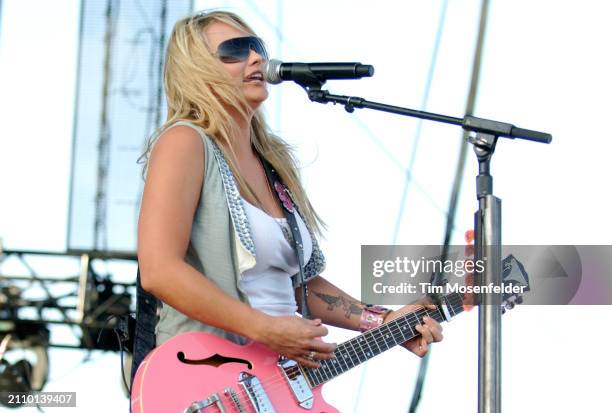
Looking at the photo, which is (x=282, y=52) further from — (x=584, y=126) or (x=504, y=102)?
(x=584, y=126)

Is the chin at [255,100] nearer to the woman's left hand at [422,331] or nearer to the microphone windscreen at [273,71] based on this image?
the microphone windscreen at [273,71]

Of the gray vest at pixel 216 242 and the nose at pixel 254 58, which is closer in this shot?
the gray vest at pixel 216 242

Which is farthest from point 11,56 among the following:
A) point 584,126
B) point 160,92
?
point 584,126

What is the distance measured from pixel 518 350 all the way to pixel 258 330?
1839mm

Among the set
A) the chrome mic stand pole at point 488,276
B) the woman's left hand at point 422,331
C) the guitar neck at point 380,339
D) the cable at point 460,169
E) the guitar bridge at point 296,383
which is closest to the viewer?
the chrome mic stand pole at point 488,276

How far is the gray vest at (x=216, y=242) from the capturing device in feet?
7.47

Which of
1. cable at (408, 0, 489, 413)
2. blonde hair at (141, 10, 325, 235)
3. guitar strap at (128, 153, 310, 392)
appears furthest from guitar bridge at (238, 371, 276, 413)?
cable at (408, 0, 489, 413)

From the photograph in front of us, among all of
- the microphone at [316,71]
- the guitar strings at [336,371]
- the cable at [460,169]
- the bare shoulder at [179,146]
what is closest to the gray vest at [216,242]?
the bare shoulder at [179,146]

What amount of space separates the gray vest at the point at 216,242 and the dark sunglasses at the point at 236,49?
22 cm

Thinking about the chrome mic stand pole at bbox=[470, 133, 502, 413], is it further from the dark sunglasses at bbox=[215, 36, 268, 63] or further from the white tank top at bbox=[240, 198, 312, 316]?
the dark sunglasses at bbox=[215, 36, 268, 63]

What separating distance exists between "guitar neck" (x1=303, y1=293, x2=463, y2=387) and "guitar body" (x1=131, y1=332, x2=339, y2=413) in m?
0.13

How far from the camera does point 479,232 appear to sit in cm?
210

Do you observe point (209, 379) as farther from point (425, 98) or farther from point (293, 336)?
point (425, 98)

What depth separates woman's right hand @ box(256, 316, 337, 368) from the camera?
86.2 inches
